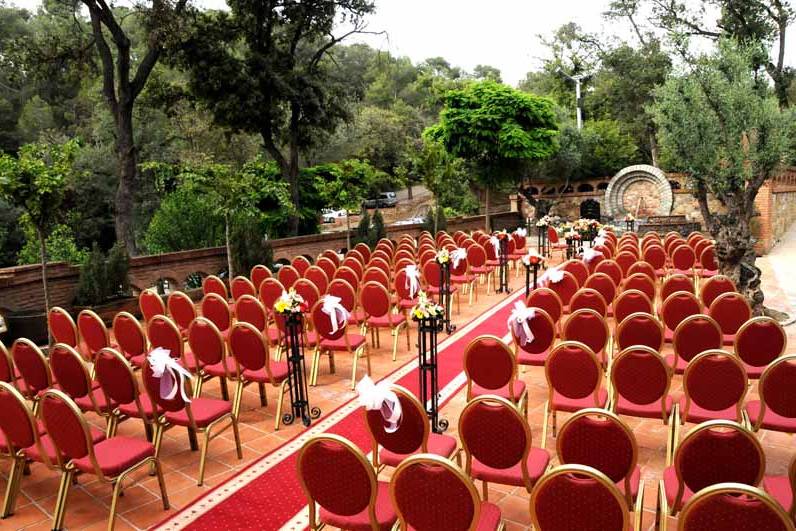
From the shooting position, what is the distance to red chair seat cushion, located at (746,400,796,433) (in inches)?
154

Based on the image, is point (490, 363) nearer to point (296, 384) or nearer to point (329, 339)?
point (296, 384)

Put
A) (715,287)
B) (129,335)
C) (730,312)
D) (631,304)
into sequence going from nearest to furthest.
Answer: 1. (129,335)
2. (730,312)
3. (631,304)
4. (715,287)

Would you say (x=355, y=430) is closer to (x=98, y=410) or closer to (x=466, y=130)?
(x=98, y=410)

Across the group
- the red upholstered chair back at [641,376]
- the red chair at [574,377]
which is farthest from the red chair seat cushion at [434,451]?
the red upholstered chair back at [641,376]

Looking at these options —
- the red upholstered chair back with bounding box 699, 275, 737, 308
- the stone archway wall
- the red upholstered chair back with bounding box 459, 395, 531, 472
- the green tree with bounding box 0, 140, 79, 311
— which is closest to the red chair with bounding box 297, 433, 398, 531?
the red upholstered chair back with bounding box 459, 395, 531, 472

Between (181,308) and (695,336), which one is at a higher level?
(181,308)

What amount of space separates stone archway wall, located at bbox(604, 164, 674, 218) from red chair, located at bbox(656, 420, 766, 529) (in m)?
21.8

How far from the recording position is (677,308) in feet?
19.9

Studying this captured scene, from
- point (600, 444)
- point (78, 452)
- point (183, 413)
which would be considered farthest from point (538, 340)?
point (78, 452)

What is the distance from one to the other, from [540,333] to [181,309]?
4.33 m

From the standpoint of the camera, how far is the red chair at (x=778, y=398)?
383cm

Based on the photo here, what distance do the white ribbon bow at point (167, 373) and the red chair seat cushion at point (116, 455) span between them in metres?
0.45

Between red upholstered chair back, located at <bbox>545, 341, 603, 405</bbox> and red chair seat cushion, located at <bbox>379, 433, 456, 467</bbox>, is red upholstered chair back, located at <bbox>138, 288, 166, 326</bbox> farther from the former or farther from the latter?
red upholstered chair back, located at <bbox>545, 341, 603, 405</bbox>

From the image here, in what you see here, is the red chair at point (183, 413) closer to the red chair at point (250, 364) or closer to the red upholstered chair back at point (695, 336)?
the red chair at point (250, 364)
